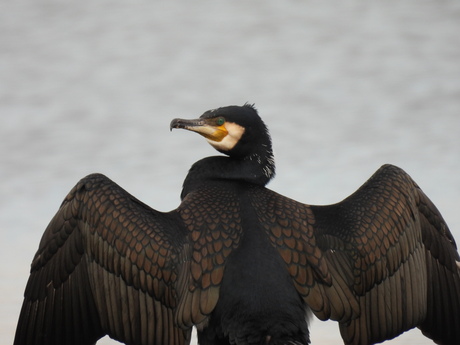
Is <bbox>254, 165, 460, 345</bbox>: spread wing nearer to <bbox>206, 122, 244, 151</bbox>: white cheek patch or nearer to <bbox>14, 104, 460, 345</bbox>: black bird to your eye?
<bbox>14, 104, 460, 345</bbox>: black bird

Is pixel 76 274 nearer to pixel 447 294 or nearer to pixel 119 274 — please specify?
pixel 119 274

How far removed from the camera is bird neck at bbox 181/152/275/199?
28.3 ft

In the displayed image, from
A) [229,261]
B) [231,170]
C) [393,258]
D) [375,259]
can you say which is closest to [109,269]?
[229,261]

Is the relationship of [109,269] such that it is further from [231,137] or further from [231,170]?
[231,137]

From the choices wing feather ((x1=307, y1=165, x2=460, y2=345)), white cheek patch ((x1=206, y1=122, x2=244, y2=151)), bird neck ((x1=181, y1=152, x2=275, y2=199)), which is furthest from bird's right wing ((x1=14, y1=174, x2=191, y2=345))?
wing feather ((x1=307, y1=165, x2=460, y2=345))

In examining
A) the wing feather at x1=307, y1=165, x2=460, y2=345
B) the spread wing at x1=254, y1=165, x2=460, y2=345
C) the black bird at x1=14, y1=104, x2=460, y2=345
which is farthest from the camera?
the wing feather at x1=307, y1=165, x2=460, y2=345

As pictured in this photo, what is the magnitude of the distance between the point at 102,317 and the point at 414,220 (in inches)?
95.7

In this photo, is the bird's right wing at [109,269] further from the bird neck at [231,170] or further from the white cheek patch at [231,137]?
the white cheek patch at [231,137]

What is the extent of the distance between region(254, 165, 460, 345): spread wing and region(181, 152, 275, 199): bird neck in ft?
1.10

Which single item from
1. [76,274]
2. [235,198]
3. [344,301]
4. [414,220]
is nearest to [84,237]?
[76,274]

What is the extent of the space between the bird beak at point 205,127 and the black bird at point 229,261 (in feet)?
0.03

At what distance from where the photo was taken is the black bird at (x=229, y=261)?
7934 millimetres

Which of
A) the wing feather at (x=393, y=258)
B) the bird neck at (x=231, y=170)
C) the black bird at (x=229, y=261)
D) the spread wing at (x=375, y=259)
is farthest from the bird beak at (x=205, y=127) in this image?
the wing feather at (x=393, y=258)

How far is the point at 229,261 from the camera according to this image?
797 centimetres
